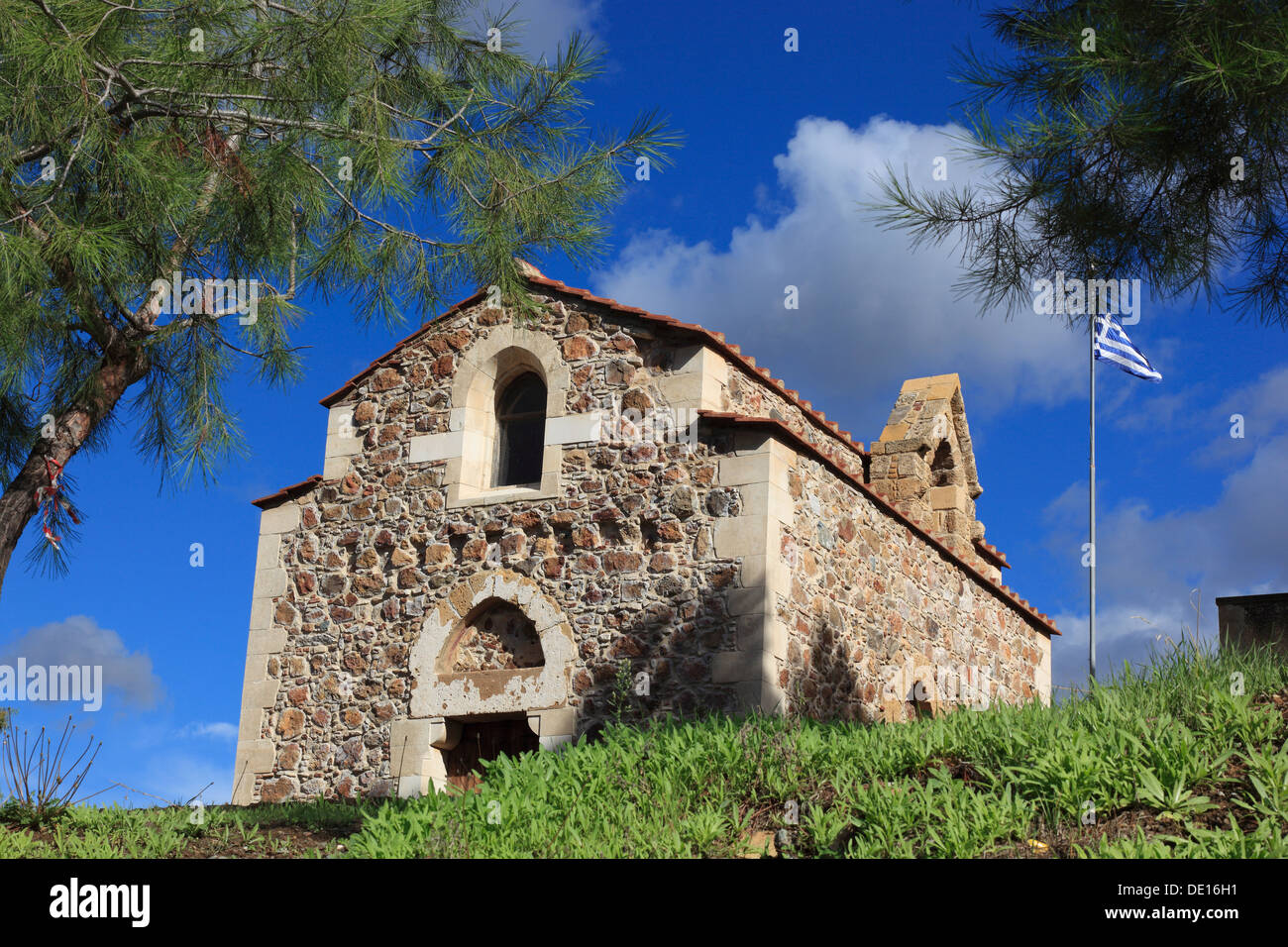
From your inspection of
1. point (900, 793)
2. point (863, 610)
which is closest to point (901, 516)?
point (863, 610)

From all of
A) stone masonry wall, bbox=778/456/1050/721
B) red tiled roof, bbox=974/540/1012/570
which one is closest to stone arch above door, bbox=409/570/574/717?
stone masonry wall, bbox=778/456/1050/721

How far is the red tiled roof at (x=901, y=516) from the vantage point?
1089cm

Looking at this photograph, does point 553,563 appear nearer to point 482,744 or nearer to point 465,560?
point 465,560

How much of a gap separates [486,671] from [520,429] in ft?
8.16

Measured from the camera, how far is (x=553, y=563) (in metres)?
11.4

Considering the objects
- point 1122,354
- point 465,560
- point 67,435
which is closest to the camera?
point 67,435

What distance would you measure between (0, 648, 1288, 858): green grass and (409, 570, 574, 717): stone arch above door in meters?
2.85

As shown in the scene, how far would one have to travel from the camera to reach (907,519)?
13289 mm

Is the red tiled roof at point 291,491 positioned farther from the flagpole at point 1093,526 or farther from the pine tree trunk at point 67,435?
the flagpole at point 1093,526

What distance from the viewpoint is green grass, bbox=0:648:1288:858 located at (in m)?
5.66

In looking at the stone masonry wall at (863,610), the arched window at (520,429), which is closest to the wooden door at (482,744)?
the arched window at (520,429)

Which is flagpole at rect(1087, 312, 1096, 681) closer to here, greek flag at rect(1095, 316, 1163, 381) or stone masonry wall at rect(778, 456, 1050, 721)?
greek flag at rect(1095, 316, 1163, 381)

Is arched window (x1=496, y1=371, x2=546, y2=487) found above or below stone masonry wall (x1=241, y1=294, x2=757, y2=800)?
above
